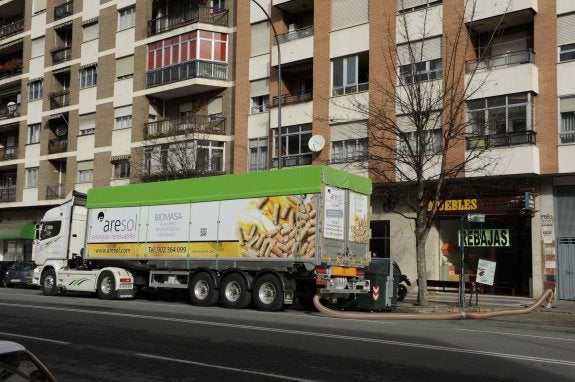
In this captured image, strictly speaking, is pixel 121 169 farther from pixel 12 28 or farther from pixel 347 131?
pixel 12 28

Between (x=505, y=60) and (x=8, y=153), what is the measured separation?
36839 millimetres

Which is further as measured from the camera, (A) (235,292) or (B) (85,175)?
(B) (85,175)

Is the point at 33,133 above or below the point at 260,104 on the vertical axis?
above

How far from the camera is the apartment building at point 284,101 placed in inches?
878

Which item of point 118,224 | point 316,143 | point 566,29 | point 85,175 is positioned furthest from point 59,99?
point 566,29

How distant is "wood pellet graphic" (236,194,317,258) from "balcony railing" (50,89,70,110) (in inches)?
1148

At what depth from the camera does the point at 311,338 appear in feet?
33.4

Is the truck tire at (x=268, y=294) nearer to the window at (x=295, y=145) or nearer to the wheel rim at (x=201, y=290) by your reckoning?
the wheel rim at (x=201, y=290)

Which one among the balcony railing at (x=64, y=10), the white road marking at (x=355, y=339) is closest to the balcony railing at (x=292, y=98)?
the white road marking at (x=355, y=339)

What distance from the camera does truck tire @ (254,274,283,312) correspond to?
15.8 meters

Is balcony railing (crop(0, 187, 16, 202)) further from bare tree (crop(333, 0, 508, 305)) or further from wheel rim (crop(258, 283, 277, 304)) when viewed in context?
wheel rim (crop(258, 283, 277, 304))

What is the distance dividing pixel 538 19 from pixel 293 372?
19866mm

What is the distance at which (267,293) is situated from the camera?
1612 centimetres

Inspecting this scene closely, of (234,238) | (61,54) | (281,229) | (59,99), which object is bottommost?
(234,238)
